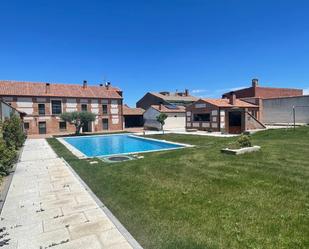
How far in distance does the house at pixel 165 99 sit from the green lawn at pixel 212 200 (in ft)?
102

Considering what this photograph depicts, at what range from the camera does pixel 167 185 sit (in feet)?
20.9

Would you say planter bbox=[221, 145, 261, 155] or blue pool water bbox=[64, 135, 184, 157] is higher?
planter bbox=[221, 145, 261, 155]

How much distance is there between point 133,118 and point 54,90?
13.2 metres

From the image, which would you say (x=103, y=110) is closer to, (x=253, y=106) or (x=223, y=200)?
(x=253, y=106)

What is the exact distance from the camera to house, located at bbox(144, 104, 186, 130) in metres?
33.3

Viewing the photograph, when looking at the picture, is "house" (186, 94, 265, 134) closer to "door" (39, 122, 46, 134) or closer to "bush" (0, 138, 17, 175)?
"door" (39, 122, 46, 134)

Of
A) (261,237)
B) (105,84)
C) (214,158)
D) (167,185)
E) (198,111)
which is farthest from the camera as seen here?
(105,84)

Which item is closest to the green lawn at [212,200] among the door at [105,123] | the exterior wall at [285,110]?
the exterior wall at [285,110]

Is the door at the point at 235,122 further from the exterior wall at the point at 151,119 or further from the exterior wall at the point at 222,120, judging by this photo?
the exterior wall at the point at 151,119

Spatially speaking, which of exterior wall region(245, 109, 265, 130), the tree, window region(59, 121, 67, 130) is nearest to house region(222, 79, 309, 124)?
exterior wall region(245, 109, 265, 130)

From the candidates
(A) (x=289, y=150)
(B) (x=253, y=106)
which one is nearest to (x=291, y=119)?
(B) (x=253, y=106)

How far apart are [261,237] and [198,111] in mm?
24918

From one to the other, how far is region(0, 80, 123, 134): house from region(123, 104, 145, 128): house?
9.31ft

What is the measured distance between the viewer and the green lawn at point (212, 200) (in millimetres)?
3670
